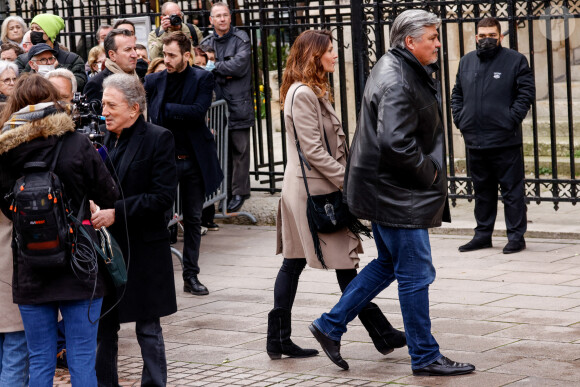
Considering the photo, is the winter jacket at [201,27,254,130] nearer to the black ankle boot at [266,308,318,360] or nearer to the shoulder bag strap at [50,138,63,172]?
the black ankle boot at [266,308,318,360]

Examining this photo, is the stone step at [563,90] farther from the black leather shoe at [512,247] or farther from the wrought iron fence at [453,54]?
the black leather shoe at [512,247]

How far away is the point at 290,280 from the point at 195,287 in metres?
2.07

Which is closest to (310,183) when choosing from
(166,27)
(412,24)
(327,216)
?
(327,216)

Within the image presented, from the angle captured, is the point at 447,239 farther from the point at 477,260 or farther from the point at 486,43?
the point at 486,43

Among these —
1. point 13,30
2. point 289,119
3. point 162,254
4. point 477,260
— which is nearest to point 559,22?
point 477,260

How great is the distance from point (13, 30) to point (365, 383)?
8.01 m

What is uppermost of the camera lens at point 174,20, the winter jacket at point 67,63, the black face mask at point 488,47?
the camera lens at point 174,20

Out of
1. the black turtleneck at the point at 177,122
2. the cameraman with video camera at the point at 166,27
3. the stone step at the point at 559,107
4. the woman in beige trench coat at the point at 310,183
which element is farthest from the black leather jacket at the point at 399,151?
the stone step at the point at 559,107

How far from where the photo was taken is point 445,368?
227 inches

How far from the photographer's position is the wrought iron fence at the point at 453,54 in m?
9.84

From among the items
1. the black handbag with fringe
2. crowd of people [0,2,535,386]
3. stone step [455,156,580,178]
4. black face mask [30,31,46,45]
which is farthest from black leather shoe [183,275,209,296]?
stone step [455,156,580,178]

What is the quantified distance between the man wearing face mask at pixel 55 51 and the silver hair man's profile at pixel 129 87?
14.8 ft

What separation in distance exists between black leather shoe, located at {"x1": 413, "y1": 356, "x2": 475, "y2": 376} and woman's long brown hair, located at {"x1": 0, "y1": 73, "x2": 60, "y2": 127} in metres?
2.45

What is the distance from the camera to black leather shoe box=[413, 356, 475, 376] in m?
5.75
